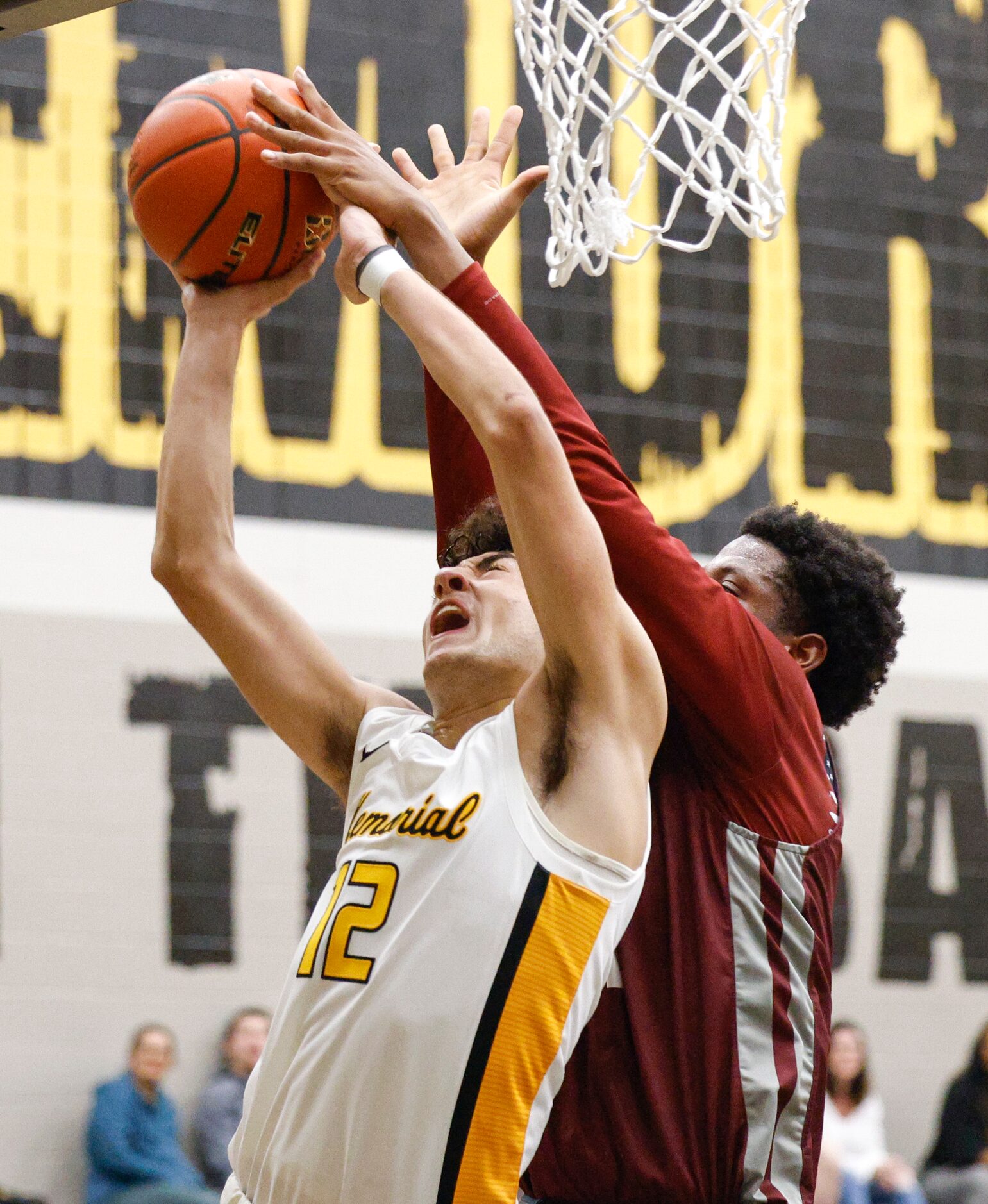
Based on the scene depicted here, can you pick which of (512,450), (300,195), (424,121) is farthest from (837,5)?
(512,450)

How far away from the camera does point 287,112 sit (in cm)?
285

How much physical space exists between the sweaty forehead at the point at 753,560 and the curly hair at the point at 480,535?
43 cm

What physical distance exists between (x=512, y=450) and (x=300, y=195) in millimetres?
821

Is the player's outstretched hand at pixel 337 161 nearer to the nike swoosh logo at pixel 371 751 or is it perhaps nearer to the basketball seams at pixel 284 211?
the basketball seams at pixel 284 211

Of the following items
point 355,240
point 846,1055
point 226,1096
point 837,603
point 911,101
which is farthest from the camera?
point 911,101

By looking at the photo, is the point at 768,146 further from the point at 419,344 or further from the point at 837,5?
the point at 837,5

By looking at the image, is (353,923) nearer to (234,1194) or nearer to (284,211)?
(234,1194)

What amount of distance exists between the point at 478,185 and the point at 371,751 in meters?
1.06

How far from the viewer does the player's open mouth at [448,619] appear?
274cm

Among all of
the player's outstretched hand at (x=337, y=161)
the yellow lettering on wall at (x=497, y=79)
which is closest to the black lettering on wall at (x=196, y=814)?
the yellow lettering on wall at (x=497, y=79)

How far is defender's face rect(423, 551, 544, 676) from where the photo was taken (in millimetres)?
2674

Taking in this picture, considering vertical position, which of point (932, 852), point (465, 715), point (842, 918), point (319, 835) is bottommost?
point (842, 918)

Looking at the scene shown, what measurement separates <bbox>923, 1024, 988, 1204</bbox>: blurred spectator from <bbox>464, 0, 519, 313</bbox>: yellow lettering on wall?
402 centimetres

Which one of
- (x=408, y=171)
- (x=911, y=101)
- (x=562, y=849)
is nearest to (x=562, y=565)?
(x=562, y=849)
